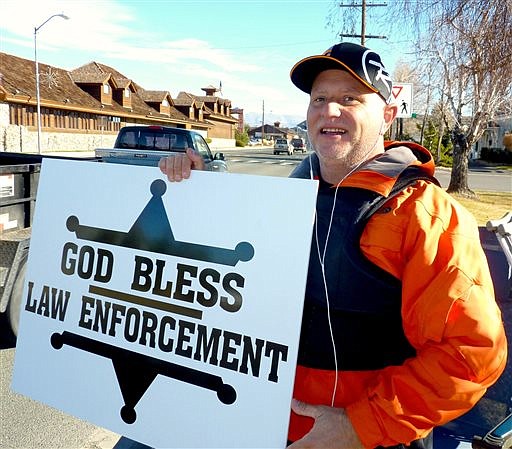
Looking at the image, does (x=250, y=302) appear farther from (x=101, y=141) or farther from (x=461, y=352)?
(x=101, y=141)

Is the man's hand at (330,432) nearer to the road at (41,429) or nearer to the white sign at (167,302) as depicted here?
the white sign at (167,302)

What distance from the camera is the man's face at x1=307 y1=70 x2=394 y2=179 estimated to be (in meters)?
1.60

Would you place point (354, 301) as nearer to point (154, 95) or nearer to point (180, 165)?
point (180, 165)

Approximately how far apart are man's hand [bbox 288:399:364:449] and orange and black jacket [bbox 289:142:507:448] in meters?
0.03

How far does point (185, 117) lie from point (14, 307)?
57.6 metres

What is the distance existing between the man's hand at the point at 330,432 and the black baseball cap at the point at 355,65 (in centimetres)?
94

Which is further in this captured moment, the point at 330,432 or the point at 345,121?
the point at 345,121

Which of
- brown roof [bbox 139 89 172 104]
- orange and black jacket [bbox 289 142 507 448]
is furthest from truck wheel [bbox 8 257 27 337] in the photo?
brown roof [bbox 139 89 172 104]

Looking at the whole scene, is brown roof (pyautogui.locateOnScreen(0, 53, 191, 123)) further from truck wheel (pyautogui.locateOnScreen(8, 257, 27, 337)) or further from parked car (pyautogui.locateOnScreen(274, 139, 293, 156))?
truck wheel (pyautogui.locateOnScreen(8, 257, 27, 337))

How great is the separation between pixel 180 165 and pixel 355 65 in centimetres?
65

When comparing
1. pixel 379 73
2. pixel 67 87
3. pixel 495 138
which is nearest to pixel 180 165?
pixel 379 73

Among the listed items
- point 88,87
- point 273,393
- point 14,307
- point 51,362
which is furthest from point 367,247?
point 88,87

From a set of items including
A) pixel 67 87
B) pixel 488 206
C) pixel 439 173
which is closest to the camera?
pixel 488 206

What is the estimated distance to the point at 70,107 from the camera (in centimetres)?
3756
